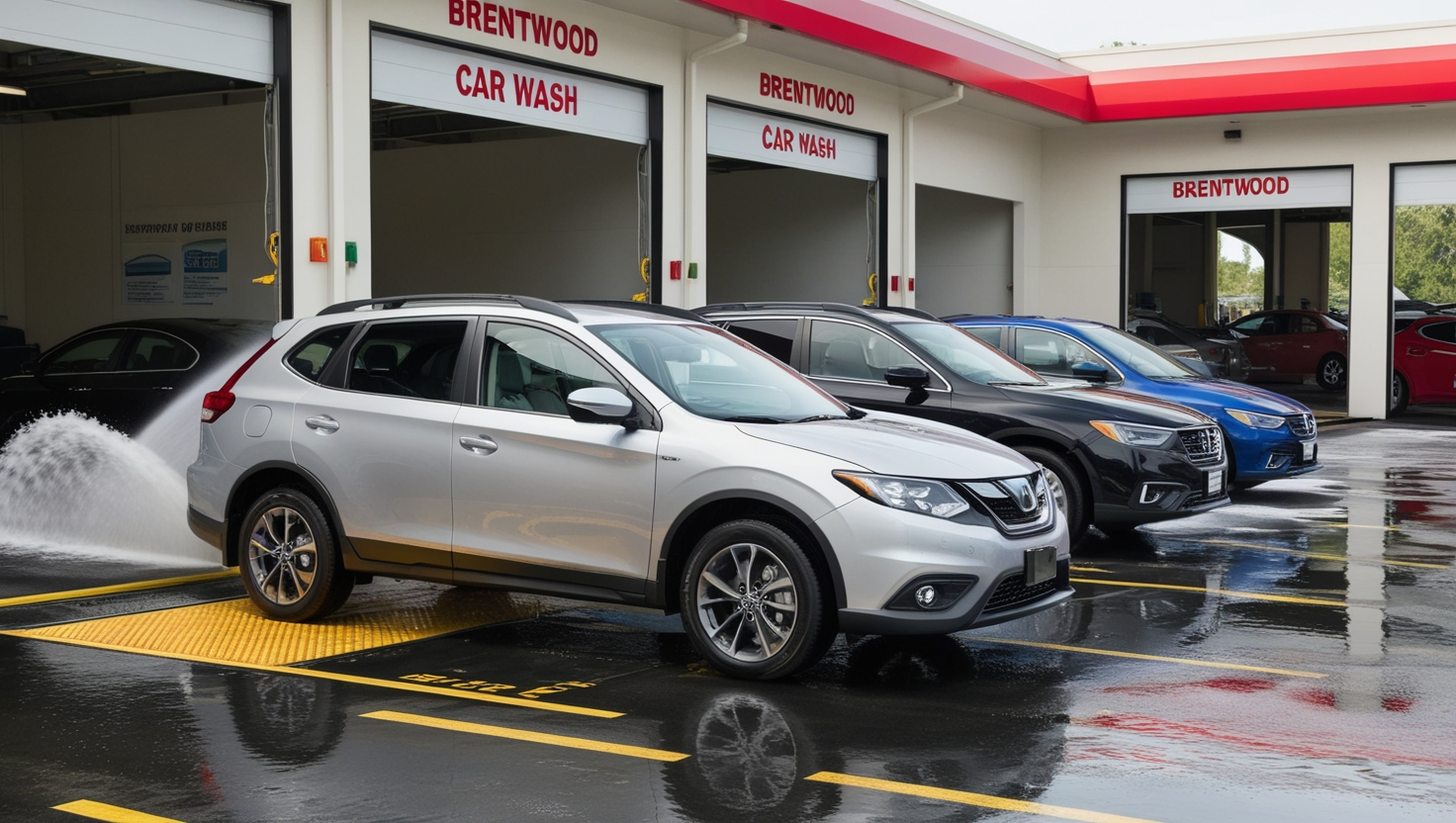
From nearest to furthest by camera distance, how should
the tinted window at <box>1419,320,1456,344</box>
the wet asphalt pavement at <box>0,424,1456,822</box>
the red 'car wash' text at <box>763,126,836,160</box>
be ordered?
the wet asphalt pavement at <box>0,424,1456,822</box>
the red 'car wash' text at <box>763,126,836,160</box>
the tinted window at <box>1419,320,1456,344</box>

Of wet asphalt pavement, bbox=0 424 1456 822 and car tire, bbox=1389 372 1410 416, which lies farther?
car tire, bbox=1389 372 1410 416

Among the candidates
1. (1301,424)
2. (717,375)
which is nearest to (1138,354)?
(1301,424)

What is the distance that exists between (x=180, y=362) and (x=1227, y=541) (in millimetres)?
8176

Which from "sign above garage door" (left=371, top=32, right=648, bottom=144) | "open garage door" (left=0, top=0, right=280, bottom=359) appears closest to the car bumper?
"sign above garage door" (left=371, top=32, right=648, bottom=144)

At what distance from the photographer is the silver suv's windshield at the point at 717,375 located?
23.3 feet

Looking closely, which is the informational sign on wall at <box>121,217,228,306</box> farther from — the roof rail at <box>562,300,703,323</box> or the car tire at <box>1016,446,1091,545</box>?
the car tire at <box>1016,446,1091,545</box>

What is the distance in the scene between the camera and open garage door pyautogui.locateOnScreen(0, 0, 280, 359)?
59.2 feet

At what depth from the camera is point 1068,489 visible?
10.3 meters

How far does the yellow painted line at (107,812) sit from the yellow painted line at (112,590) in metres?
4.12

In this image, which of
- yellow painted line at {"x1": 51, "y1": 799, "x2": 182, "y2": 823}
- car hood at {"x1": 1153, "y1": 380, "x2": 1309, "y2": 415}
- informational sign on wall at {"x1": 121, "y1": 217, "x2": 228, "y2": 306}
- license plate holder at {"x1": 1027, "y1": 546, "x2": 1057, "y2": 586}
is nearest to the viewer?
yellow painted line at {"x1": 51, "y1": 799, "x2": 182, "y2": 823}

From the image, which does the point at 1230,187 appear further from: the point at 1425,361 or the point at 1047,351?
the point at 1047,351

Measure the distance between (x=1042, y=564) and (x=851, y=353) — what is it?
4247 millimetres

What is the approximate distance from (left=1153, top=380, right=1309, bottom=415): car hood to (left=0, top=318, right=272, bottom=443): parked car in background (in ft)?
25.3

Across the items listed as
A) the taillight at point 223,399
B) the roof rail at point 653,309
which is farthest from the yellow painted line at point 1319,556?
the taillight at point 223,399
